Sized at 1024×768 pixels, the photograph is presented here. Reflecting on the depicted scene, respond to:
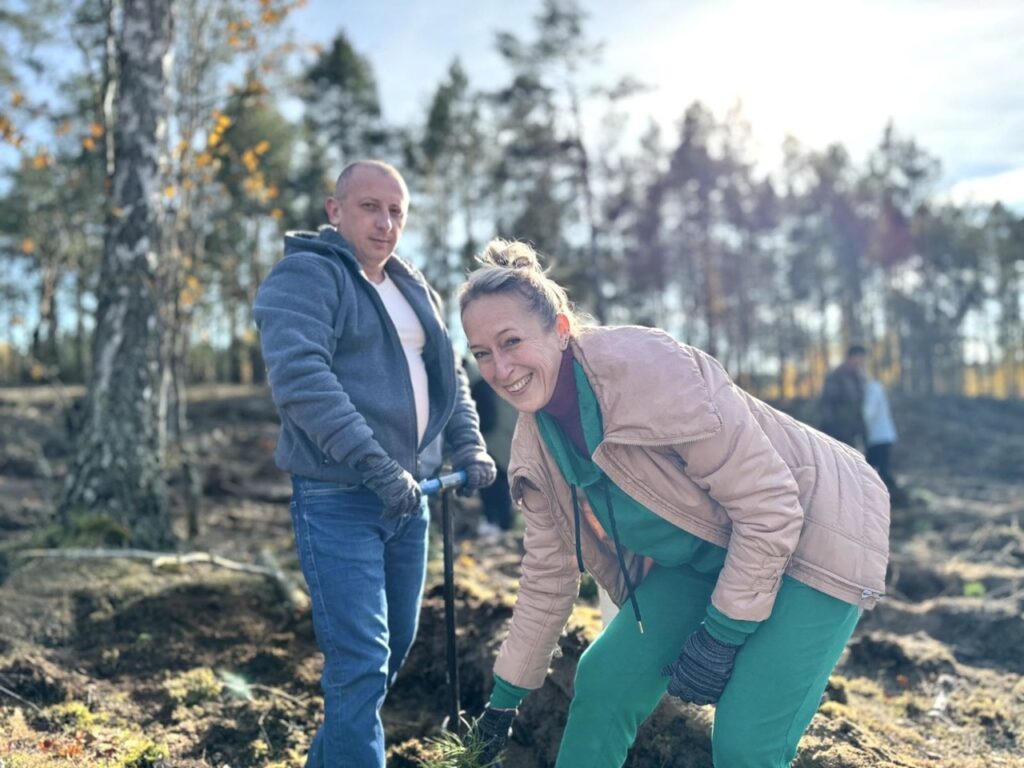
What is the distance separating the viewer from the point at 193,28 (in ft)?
41.0

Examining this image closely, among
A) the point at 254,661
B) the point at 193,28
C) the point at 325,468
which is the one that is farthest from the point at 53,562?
the point at 193,28

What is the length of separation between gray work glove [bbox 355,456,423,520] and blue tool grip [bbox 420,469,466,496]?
187 millimetres

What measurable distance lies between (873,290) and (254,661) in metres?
39.9

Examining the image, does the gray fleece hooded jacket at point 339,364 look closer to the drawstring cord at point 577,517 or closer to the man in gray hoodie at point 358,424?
the man in gray hoodie at point 358,424

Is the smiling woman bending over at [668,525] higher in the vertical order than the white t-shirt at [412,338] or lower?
lower

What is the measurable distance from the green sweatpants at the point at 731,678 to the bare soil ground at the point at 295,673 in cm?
98

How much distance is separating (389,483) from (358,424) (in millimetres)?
215

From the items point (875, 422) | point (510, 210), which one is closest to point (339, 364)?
point (875, 422)

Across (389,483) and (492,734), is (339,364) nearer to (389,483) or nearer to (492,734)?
(389,483)

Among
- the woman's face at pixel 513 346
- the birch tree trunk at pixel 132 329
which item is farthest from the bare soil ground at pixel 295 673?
the woman's face at pixel 513 346

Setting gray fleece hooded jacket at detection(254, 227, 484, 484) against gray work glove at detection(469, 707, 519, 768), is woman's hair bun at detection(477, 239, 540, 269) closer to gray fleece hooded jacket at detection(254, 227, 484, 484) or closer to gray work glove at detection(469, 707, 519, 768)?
gray fleece hooded jacket at detection(254, 227, 484, 484)

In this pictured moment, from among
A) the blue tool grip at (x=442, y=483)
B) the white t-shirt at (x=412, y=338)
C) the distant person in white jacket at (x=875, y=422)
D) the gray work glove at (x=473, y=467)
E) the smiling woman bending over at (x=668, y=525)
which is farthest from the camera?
the distant person in white jacket at (x=875, y=422)

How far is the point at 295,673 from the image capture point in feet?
14.5

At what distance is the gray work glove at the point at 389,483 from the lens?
111 inches
